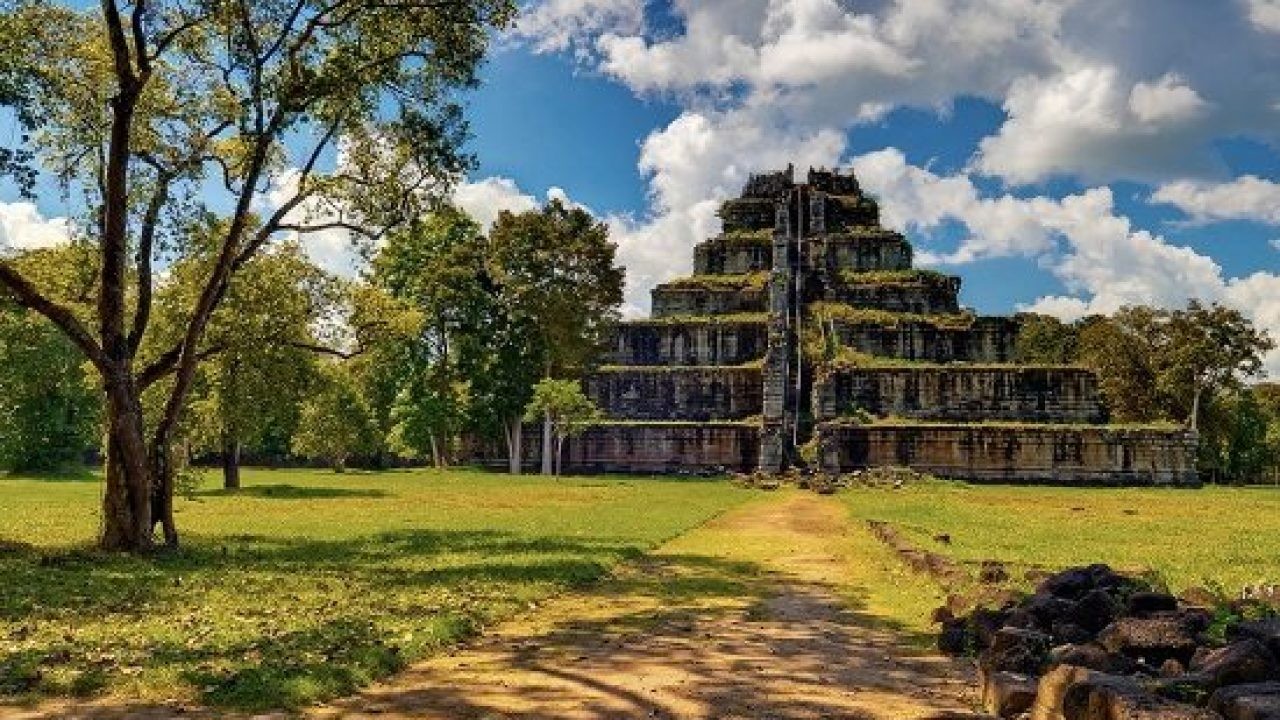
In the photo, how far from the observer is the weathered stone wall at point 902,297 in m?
66.8

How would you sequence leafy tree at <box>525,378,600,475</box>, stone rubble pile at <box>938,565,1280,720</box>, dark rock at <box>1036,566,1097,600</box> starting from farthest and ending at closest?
leafy tree at <box>525,378,600,475</box>, dark rock at <box>1036,566,1097,600</box>, stone rubble pile at <box>938,565,1280,720</box>

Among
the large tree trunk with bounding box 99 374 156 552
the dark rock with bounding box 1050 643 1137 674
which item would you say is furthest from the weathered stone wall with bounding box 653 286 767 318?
the dark rock with bounding box 1050 643 1137 674

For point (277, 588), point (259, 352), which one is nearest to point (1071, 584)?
point (277, 588)

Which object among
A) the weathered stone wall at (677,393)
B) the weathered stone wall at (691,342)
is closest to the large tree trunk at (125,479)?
the weathered stone wall at (677,393)

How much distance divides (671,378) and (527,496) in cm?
2569

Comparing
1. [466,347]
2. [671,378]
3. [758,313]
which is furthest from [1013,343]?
[466,347]

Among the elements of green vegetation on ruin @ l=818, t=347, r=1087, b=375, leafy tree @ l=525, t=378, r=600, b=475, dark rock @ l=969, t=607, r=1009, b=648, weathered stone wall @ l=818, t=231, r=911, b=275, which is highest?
weathered stone wall @ l=818, t=231, r=911, b=275

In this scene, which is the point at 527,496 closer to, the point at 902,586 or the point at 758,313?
the point at 902,586

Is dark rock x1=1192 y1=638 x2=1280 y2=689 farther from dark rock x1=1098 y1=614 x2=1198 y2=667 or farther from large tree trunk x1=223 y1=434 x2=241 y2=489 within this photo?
large tree trunk x1=223 y1=434 x2=241 y2=489

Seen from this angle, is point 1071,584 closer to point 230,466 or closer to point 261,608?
point 261,608

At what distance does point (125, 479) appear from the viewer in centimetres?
1891

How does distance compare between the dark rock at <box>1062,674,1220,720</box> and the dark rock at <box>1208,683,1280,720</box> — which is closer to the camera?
the dark rock at <box>1208,683,1280,720</box>

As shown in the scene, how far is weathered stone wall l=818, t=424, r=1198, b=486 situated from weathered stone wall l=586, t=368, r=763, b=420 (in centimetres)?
838

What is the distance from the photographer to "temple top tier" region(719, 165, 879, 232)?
7925 centimetres
